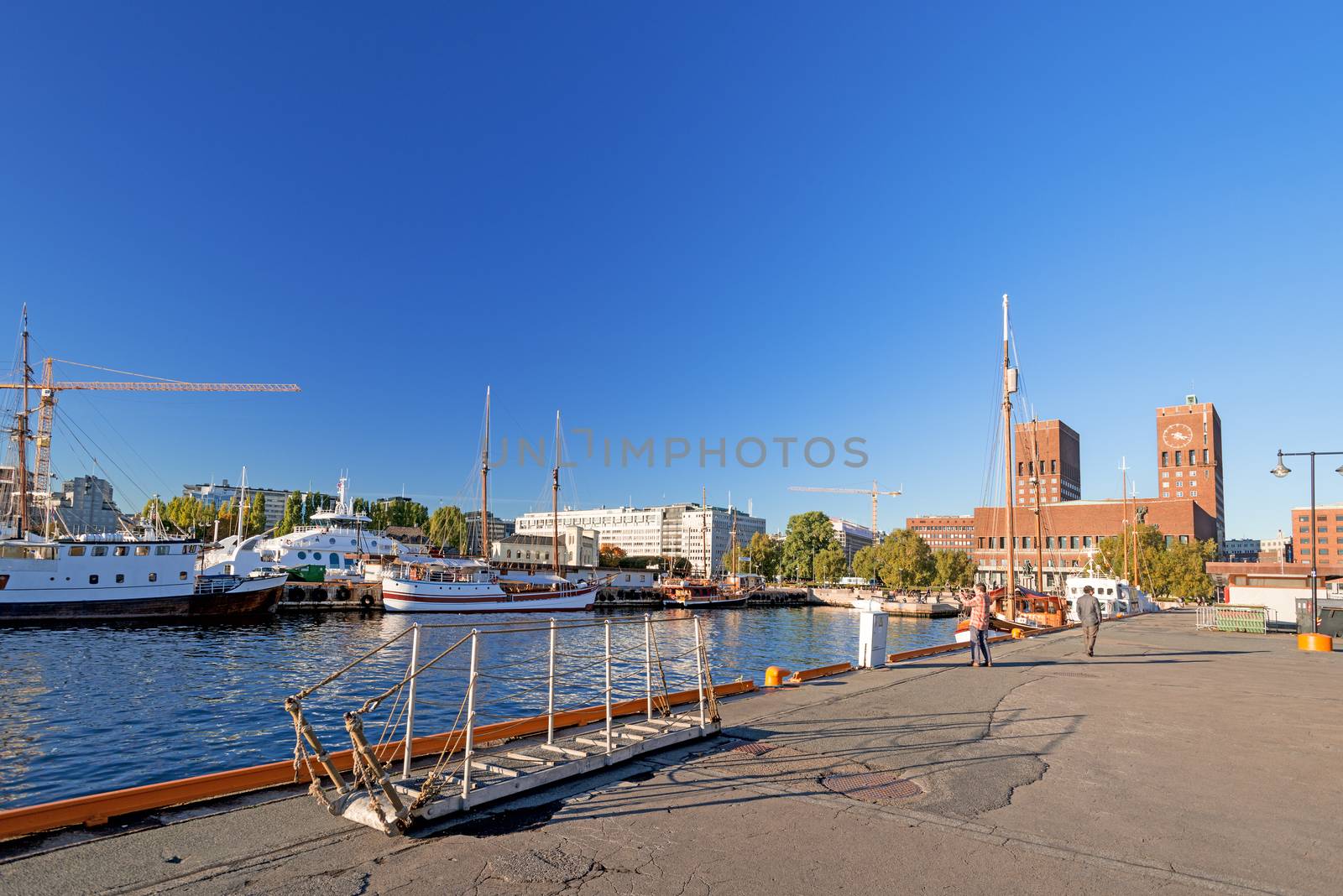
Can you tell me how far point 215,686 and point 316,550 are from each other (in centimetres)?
6202

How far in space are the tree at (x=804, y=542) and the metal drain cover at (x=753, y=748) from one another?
14355cm

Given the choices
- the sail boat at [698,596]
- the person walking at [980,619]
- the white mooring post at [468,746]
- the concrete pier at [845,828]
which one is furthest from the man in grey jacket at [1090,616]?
the sail boat at [698,596]

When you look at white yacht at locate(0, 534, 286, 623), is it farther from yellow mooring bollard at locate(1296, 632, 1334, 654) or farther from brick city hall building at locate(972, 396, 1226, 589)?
brick city hall building at locate(972, 396, 1226, 589)

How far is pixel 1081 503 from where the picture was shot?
139500 millimetres

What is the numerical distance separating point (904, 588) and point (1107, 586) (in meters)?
51.2

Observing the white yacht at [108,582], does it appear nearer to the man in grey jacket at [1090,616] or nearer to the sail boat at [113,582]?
the sail boat at [113,582]

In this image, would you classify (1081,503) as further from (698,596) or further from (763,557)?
(698,596)

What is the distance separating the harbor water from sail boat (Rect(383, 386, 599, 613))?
15083 mm

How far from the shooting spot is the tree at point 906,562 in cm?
11075

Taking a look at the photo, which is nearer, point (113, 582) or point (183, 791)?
point (183, 791)

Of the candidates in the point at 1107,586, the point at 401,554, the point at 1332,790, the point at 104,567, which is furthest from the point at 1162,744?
the point at 401,554

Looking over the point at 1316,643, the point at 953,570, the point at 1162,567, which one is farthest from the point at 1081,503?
the point at 1316,643

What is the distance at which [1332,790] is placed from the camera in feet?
26.7

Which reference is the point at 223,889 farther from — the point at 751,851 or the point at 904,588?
the point at 904,588
